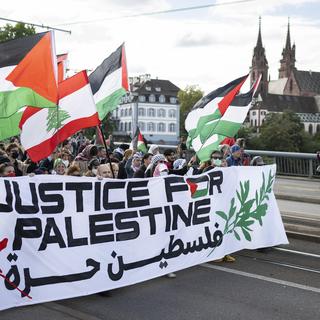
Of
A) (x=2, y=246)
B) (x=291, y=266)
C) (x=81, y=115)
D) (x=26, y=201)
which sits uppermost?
(x=81, y=115)

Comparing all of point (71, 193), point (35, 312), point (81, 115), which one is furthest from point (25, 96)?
point (35, 312)

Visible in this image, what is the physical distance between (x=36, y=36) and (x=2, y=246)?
3.01 metres

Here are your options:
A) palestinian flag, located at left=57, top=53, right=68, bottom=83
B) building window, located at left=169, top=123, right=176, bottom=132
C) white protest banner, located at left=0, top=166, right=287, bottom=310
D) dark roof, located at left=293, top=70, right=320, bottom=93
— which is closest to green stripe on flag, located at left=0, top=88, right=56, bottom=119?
white protest banner, located at left=0, top=166, right=287, bottom=310

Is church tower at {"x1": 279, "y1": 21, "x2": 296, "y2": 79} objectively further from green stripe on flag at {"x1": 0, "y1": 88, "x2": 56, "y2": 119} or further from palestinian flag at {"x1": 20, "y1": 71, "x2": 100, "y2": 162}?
green stripe on flag at {"x1": 0, "y1": 88, "x2": 56, "y2": 119}

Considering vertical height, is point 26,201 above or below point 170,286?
above

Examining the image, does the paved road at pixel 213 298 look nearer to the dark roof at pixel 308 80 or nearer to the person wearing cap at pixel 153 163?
the person wearing cap at pixel 153 163

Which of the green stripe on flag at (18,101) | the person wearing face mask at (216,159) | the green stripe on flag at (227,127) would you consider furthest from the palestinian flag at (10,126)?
the green stripe on flag at (227,127)

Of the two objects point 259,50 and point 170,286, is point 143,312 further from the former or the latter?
point 259,50

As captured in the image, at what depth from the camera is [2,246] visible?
525 centimetres

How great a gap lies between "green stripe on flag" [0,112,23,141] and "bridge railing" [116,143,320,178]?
11.2m

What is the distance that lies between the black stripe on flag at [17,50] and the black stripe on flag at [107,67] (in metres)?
2.20

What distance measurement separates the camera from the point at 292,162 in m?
18.8

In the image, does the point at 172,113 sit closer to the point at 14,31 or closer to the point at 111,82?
the point at 14,31

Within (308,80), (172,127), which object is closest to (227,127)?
(172,127)
